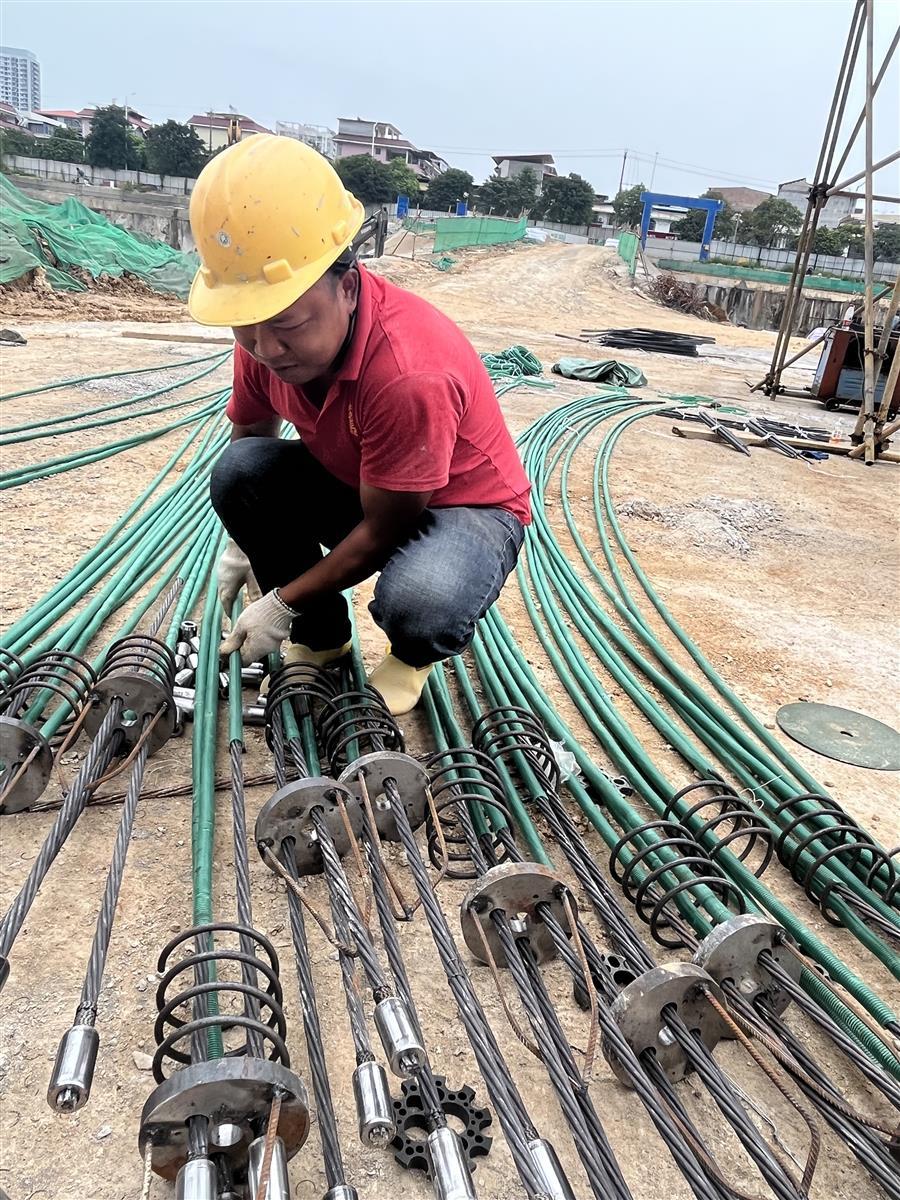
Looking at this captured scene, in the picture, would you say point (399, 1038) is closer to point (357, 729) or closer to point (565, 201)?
point (357, 729)

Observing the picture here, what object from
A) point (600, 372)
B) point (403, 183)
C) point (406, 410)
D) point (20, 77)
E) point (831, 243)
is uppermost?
point (20, 77)

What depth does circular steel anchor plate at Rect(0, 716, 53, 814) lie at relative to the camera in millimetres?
1771

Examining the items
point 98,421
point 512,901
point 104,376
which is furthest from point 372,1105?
point 104,376

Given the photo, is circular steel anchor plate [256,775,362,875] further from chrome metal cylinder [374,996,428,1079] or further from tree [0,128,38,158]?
tree [0,128,38,158]

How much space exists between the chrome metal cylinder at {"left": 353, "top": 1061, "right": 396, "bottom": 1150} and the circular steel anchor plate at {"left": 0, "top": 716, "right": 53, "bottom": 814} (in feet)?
3.38

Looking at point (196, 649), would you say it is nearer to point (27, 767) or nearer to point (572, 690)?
point (27, 767)

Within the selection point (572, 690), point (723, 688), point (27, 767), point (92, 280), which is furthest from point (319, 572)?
point (92, 280)

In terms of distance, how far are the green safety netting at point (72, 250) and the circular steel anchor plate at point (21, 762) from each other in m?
10.0

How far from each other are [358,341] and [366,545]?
19.3 inches

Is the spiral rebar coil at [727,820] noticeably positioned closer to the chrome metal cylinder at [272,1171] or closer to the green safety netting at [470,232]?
the chrome metal cylinder at [272,1171]

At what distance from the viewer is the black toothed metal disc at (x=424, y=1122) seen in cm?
130

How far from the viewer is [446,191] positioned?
56594 millimetres

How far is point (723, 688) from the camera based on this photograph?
286 cm

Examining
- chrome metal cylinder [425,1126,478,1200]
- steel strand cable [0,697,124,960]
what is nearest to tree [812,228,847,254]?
steel strand cable [0,697,124,960]
